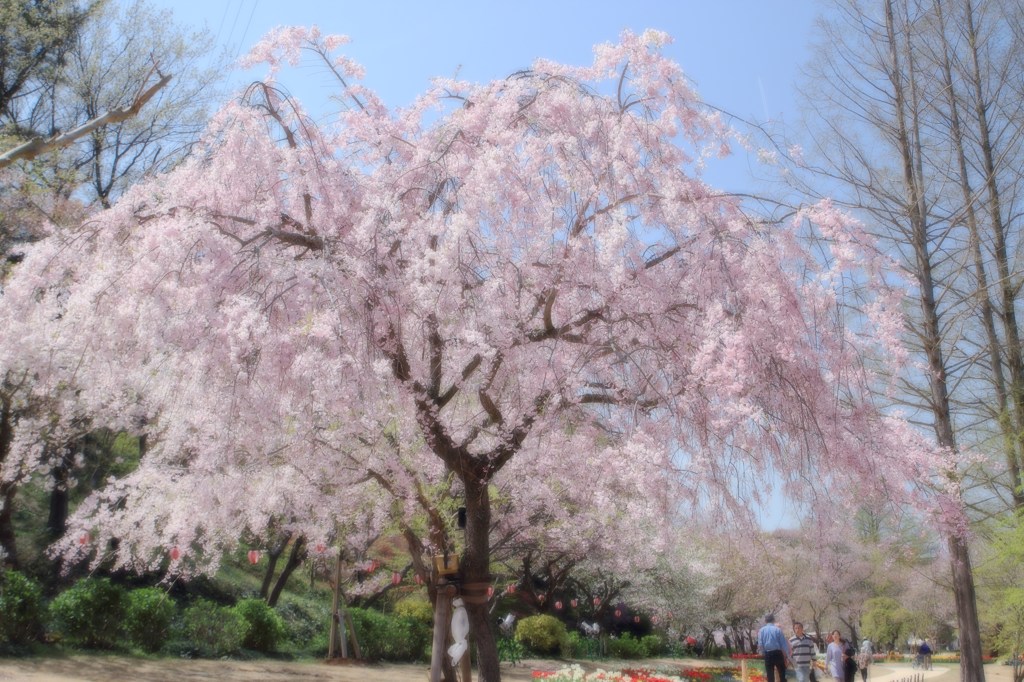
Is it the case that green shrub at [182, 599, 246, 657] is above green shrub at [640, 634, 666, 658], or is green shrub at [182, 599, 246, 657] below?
above

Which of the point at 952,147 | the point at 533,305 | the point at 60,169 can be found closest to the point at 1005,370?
the point at 952,147

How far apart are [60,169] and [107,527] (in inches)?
352

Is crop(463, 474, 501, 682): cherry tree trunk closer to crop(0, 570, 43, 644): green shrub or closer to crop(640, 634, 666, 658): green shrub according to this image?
crop(0, 570, 43, 644): green shrub

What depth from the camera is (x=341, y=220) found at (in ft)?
22.8

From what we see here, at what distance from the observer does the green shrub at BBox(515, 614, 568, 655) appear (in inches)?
967

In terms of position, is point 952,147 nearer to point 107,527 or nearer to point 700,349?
point 700,349

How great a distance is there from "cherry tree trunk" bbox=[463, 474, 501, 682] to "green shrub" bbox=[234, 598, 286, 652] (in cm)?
1001

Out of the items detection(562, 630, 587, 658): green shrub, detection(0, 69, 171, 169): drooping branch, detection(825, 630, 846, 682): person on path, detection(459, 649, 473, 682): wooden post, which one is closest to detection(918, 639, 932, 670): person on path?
detection(562, 630, 587, 658): green shrub

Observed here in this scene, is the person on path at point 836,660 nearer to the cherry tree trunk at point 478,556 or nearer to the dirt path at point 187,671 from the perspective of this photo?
the dirt path at point 187,671

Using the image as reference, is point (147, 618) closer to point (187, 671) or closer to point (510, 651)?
point (187, 671)

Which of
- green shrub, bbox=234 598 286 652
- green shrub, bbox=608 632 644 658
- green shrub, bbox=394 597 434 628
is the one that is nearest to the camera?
green shrub, bbox=234 598 286 652

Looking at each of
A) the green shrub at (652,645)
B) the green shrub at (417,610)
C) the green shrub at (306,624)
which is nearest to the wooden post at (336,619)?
the green shrub at (306,624)

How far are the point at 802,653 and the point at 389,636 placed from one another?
29.8ft

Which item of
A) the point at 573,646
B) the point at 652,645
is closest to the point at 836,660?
the point at 573,646
